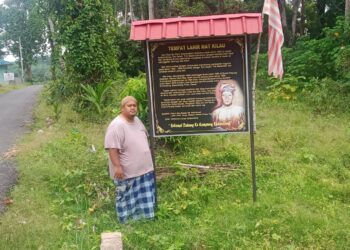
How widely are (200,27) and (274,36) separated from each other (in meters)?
1.11

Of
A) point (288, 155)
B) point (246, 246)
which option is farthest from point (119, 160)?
point (288, 155)

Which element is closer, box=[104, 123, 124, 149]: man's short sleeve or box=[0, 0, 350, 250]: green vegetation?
box=[0, 0, 350, 250]: green vegetation

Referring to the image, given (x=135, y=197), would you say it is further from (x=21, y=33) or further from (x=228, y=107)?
(x=21, y=33)

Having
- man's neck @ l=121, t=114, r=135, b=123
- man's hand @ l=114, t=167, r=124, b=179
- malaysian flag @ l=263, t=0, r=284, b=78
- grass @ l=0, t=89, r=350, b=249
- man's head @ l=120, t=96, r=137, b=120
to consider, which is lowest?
grass @ l=0, t=89, r=350, b=249

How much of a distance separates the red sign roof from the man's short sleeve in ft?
3.38

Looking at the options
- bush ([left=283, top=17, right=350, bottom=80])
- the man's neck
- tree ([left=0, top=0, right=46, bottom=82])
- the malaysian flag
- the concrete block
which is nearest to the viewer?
the concrete block

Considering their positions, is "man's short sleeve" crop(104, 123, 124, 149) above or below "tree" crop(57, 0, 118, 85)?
below

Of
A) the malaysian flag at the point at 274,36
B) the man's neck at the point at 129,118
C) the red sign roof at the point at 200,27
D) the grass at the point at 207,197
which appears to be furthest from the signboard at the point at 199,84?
the grass at the point at 207,197

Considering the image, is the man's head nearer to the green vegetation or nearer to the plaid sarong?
the plaid sarong

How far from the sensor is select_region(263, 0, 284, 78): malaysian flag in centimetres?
530

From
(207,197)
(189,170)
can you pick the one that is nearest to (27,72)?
(189,170)

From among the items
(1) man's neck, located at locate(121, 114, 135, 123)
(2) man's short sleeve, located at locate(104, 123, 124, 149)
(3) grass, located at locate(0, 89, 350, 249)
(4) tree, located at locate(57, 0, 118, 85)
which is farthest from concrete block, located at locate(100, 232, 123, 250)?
(4) tree, located at locate(57, 0, 118, 85)

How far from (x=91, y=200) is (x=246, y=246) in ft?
7.80

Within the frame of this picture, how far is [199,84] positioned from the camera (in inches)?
203
